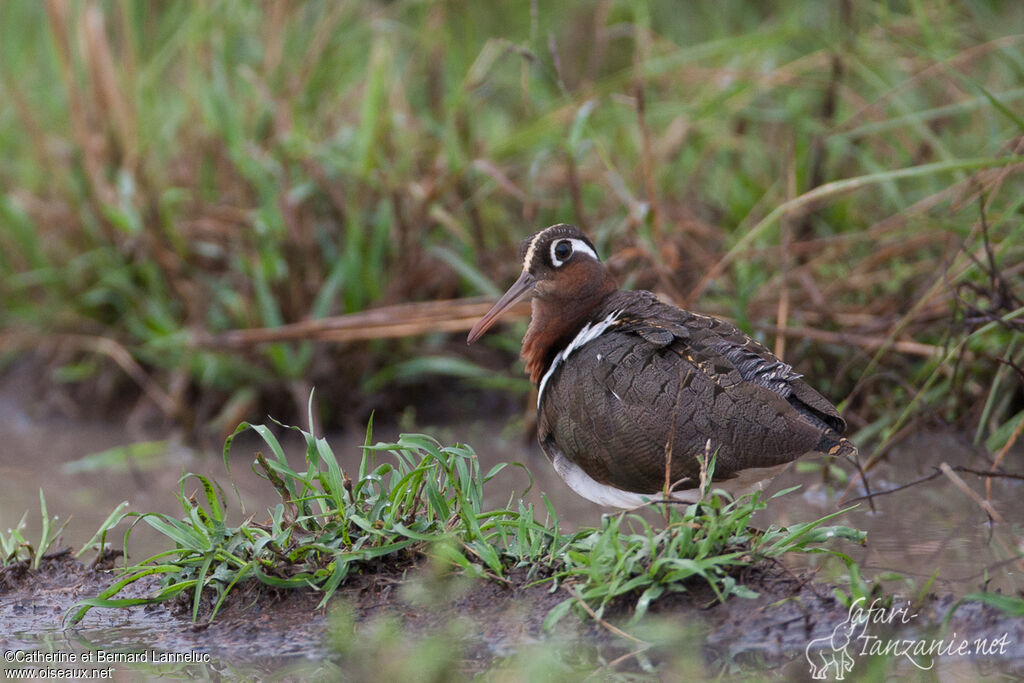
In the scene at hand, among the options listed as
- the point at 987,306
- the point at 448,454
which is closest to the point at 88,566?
the point at 448,454

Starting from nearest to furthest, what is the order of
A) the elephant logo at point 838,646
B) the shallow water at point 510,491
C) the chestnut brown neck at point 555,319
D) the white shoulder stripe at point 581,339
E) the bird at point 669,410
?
1. the elephant logo at point 838,646
2. the bird at point 669,410
3. the shallow water at point 510,491
4. the white shoulder stripe at point 581,339
5. the chestnut brown neck at point 555,319

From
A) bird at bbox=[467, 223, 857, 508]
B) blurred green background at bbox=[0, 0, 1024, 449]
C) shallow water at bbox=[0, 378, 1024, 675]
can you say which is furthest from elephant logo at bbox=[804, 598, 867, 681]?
blurred green background at bbox=[0, 0, 1024, 449]

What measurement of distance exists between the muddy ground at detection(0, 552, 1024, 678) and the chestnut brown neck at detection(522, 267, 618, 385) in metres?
0.96

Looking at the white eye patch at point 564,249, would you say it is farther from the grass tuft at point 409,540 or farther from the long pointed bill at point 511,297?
the grass tuft at point 409,540

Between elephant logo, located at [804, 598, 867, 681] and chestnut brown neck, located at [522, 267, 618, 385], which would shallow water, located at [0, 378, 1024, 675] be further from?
chestnut brown neck, located at [522, 267, 618, 385]

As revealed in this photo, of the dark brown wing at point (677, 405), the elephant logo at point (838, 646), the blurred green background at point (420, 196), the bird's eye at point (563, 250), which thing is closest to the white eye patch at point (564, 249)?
the bird's eye at point (563, 250)

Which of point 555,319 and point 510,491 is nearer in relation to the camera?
point 555,319

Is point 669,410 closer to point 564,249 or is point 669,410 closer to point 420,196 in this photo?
point 564,249

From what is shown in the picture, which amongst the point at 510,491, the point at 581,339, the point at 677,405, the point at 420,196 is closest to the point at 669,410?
the point at 677,405

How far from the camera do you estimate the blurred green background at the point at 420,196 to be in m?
5.15

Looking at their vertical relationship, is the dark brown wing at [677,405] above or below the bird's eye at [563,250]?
below

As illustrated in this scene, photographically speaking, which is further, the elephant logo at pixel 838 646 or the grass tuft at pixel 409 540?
the grass tuft at pixel 409 540

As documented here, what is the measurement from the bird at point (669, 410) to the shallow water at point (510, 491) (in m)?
0.35

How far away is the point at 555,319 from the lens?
3945mm
